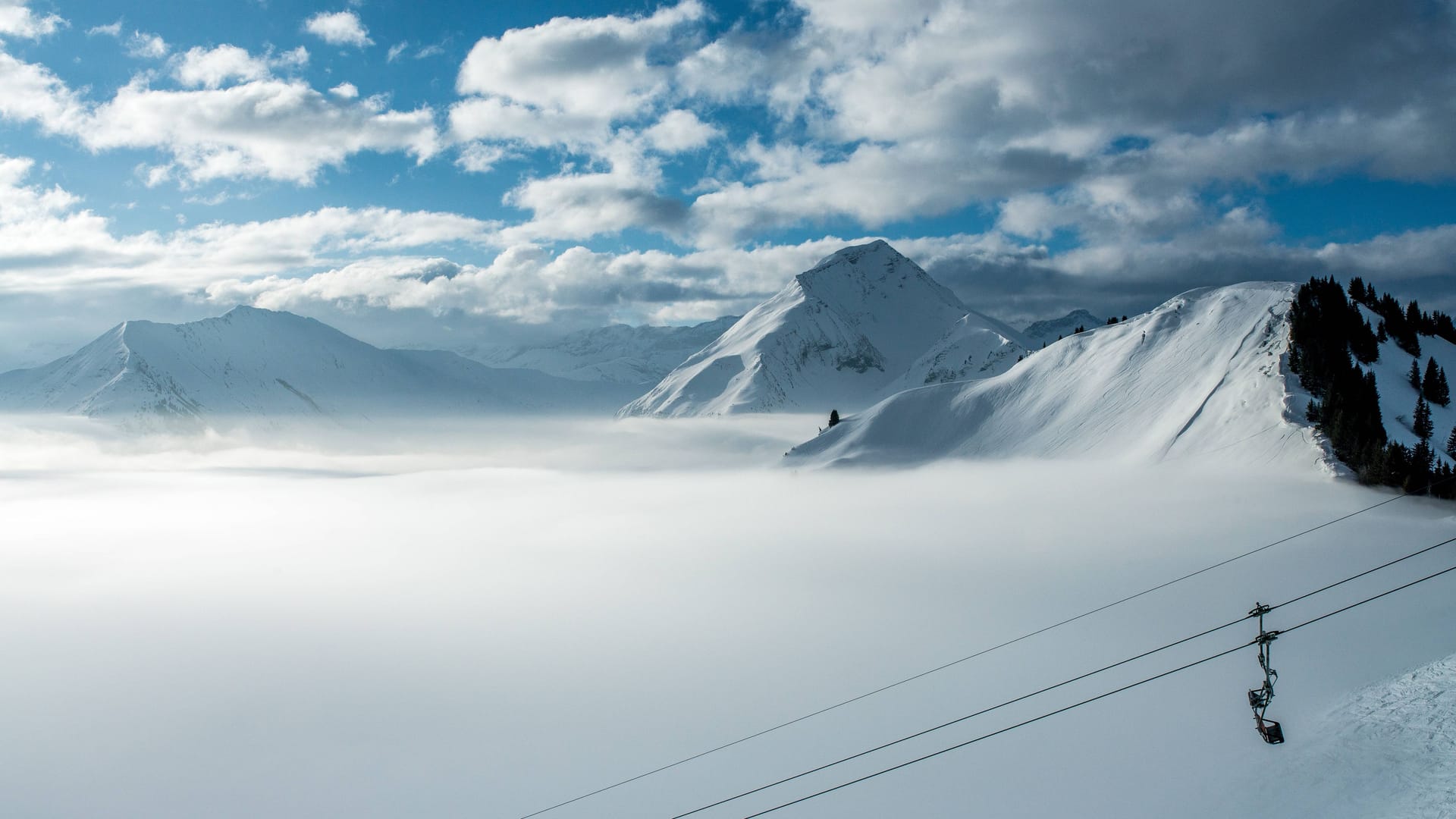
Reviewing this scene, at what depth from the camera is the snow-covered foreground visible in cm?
4541

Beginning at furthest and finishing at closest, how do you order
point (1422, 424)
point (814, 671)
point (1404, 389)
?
point (1404, 389)
point (814, 671)
point (1422, 424)

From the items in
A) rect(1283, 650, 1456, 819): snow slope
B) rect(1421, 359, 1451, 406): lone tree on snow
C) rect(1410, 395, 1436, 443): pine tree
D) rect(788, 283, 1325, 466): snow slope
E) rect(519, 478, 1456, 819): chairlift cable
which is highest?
rect(788, 283, 1325, 466): snow slope

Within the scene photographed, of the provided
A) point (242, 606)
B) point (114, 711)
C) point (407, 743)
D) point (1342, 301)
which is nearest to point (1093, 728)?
point (407, 743)

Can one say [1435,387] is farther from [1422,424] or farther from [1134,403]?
[1134,403]

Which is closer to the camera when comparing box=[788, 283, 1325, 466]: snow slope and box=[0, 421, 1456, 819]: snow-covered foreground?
box=[0, 421, 1456, 819]: snow-covered foreground

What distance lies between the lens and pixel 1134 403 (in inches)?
4173

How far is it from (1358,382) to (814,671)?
56304 millimetres

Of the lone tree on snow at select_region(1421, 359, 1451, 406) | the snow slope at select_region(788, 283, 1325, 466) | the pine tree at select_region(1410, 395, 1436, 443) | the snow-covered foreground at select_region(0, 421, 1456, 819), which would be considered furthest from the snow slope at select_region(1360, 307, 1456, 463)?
the snow-covered foreground at select_region(0, 421, 1456, 819)

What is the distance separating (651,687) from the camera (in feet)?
252

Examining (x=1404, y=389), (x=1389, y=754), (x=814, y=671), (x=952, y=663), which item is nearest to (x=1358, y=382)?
(x=1404, y=389)

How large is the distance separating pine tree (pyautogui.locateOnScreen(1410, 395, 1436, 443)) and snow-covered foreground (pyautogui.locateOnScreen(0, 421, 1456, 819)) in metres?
7.81

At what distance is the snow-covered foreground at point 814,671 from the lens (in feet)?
149

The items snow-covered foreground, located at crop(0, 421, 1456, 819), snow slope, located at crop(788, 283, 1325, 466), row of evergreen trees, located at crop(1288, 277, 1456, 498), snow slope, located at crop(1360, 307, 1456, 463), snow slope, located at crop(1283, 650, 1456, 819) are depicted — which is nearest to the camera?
snow slope, located at crop(1283, 650, 1456, 819)

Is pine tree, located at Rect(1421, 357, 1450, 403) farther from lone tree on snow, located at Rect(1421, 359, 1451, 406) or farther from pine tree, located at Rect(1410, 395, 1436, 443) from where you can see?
pine tree, located at Rect(1410, 395, 1436, 443)
